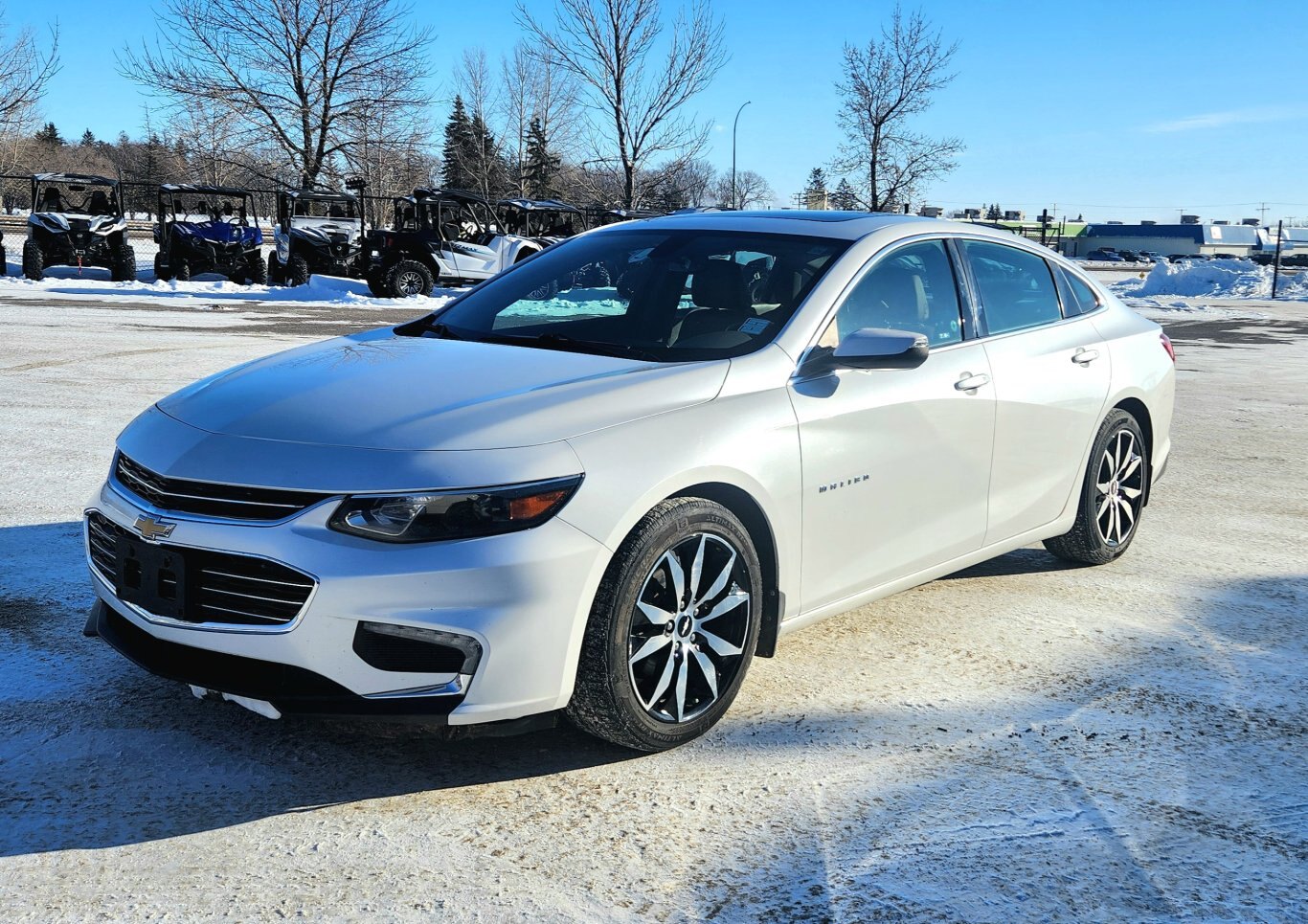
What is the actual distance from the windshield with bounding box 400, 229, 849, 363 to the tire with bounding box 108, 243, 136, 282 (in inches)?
881

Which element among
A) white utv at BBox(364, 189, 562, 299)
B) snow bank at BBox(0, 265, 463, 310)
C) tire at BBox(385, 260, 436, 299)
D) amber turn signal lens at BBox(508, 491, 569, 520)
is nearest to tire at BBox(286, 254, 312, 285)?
snow bank at BBox(0, 265, 463, 310)

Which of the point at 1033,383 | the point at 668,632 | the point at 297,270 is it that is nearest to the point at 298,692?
the point at 668,632

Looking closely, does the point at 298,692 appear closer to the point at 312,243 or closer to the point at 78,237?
the point at 312,243

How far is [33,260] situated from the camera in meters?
24.1

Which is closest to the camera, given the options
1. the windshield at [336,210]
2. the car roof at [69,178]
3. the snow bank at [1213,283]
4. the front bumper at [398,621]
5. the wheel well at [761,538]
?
the front bumper at [398,621]

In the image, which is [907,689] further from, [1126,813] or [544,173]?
[544,173]

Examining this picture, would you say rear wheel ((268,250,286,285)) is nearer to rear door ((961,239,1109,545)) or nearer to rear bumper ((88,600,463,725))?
rear door ((961,239,1109,545))

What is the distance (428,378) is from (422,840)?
4.39 ft

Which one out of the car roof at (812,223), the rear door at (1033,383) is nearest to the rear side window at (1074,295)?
the rear door at (1033,383)

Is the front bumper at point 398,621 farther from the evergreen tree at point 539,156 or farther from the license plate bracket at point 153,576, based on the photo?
the evergreen tree at point 539,156

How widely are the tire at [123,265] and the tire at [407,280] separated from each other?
600cm

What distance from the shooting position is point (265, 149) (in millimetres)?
37500

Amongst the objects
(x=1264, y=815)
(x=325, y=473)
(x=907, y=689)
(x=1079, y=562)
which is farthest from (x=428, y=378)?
(x=1079, y=562)

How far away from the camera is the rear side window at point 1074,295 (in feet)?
17.6
